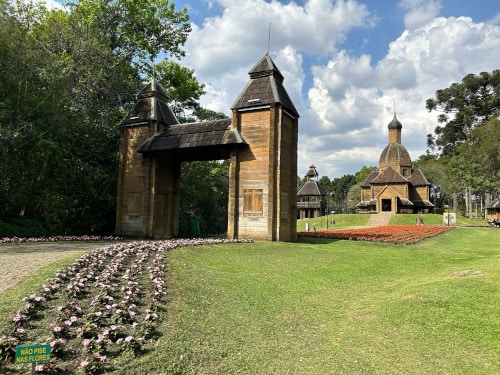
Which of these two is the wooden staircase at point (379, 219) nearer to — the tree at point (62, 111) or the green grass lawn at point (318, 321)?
the tree at point (62, 111)

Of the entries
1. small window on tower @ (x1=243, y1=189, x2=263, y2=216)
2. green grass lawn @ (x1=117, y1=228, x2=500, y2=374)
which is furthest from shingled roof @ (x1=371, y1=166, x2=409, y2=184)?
green grass lawn @ (x1=117, y1=228, x2=500, y2=374)

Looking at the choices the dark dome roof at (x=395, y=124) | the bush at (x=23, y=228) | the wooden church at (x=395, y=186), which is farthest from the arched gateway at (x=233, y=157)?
the dark dome roof at (x=395, y=124)

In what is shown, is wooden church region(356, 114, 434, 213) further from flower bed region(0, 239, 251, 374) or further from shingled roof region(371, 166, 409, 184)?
flower bed region(0, 239, 251, 374)

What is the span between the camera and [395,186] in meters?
53.4

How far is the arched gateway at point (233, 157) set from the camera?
57.3 ft

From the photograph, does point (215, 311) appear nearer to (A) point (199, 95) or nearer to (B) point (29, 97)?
(B) point (29, 97)

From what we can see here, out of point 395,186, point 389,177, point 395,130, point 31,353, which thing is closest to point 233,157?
point 31,353

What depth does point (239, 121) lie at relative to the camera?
60.8 ft

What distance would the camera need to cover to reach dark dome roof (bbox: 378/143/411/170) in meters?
58.2

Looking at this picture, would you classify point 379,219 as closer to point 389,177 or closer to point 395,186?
point 395,186

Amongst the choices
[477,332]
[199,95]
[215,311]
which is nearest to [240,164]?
[215,311]

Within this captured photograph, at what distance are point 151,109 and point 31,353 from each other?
19.6 metres

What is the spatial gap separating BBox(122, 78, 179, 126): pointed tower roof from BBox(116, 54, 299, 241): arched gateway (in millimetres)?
60

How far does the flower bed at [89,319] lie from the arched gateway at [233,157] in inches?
366
